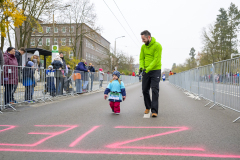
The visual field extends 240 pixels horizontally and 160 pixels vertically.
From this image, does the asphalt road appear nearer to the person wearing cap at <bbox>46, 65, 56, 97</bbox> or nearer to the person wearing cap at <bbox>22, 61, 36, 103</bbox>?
the person wearing cap at <bbox>22, 61, 36, 103</bbox>

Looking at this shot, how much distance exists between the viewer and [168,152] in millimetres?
3477

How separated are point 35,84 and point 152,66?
5250 mm

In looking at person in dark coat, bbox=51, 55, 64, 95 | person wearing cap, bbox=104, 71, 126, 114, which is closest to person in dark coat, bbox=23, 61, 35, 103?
person in dark coat, bbox=51, 55, 64, 95

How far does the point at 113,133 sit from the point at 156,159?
5.01 feet

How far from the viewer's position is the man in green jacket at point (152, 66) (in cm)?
632

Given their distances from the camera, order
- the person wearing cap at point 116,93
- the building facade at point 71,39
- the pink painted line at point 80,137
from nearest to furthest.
→ the pink painted line at point 80,137, the person wearing cap at point 116,93, the building facade at point 71,39

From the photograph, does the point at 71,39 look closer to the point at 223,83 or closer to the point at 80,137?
the point at 223,83

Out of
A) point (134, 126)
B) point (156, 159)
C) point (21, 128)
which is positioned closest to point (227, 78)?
point (134, 126)

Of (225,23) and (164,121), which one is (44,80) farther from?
(225,23)

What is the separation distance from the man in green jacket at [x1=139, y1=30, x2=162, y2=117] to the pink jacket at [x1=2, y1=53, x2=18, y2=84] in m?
4.32

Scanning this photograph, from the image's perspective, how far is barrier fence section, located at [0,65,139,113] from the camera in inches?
320

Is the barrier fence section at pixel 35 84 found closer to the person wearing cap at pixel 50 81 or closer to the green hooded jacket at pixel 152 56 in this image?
the person wearing cap at pixel 50 81

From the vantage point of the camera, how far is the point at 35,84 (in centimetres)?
964

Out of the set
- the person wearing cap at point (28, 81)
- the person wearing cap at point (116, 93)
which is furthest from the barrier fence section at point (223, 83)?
the person wearing cap at point (28, 81)
